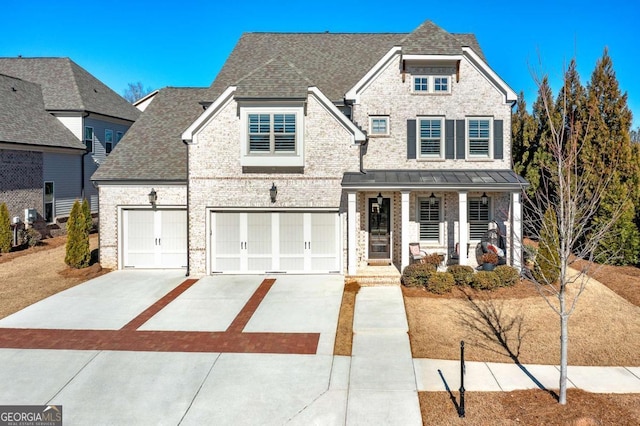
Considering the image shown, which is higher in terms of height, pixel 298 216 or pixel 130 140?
pixel 130 140

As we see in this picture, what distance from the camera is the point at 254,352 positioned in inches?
380

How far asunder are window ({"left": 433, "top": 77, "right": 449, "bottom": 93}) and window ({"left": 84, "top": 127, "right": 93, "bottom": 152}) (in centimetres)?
2310

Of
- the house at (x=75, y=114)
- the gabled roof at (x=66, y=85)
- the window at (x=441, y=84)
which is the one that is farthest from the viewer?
the gabled roof at (x=66, y=85)

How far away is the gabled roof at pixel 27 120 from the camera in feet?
76.7

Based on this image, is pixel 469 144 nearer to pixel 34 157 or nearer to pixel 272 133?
pixel 272 133

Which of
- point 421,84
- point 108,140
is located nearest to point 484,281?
point 421,84

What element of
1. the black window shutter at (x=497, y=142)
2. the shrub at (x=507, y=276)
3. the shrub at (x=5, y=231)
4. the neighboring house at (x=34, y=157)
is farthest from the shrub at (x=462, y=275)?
the neighboring house at (x=34, y=157)

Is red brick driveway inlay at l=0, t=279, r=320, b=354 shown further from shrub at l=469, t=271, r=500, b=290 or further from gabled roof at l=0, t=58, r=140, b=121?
gabled roof at l=0, t=58, r=140, b=121

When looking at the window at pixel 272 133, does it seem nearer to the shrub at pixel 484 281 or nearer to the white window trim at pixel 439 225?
the white window trim at pixel 439 225

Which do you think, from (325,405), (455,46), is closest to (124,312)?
(325,405)

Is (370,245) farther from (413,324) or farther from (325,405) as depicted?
(325,405)

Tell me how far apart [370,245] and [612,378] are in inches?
387

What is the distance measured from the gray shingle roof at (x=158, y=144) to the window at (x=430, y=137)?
9492 millimetres

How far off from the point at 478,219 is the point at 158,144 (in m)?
14.0
